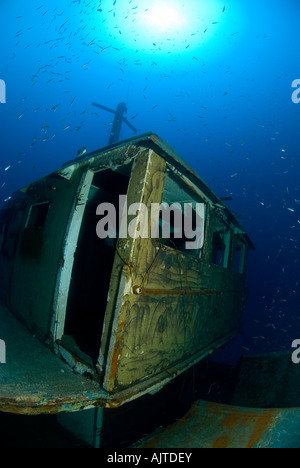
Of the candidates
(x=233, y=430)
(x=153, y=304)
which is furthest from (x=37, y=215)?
(x=233, y=430)

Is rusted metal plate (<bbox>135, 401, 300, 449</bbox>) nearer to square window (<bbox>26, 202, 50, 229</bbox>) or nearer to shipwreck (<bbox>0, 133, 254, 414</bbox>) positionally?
shipwreck (<bbox>0, 133, 254, 414</bbox>)

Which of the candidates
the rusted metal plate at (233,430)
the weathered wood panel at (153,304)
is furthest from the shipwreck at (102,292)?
the rusted metal plate at (233,430)

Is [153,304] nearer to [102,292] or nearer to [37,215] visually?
[102,292]

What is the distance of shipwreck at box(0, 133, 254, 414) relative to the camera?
Result: 2.37m

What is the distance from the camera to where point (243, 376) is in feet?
16.4

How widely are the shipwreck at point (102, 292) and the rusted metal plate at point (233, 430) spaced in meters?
0.59

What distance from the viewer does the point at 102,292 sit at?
4863 millimetres

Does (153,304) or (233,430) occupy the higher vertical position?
(153,304)

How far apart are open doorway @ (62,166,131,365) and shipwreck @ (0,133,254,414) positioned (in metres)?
0.02

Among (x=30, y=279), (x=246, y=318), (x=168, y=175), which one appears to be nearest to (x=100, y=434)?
(x=30, y=279)

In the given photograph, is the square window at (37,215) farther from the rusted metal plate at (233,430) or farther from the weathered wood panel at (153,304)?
the rusted metal plate at (233,430)

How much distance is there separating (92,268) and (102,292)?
A: 2.12 ft

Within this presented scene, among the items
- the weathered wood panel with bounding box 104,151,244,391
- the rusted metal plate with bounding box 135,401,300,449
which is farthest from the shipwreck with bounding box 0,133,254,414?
the rusted metal plate with bounding box 135,401,300,449

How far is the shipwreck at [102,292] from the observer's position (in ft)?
7.79
